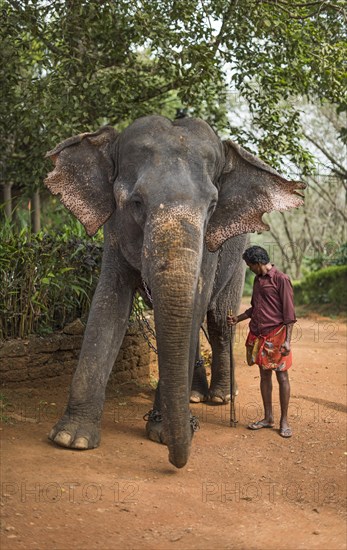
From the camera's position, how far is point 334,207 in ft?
93.6


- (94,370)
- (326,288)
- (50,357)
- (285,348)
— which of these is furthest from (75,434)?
(326,288)

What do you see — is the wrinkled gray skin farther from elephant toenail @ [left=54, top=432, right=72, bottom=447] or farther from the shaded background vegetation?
the shaded background vegetation

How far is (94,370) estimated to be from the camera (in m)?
6.09

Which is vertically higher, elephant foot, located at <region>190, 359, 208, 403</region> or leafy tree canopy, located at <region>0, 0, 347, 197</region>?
leafy tree canopy, located at <region>0, 0, 347, 197</region>

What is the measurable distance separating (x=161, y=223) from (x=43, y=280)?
2.54 metres

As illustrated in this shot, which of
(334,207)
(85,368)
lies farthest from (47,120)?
(334,207)

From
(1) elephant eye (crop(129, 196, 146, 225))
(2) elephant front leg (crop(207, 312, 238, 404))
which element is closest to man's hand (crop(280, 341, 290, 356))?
(2) elephant front leg (crop(207, 312, 238, 404))

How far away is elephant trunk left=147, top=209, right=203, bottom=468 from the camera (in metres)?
5.13

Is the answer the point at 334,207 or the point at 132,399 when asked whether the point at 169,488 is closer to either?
the point at 132,399

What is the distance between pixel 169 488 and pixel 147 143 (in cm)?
244

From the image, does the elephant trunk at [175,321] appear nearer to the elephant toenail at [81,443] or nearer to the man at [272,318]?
the elephant toenail at [81,443]

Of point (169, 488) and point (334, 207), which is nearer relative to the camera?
point (169, 488)

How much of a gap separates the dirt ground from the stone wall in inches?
5.3

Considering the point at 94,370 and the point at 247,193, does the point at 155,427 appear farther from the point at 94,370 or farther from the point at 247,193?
the point at 247,193
